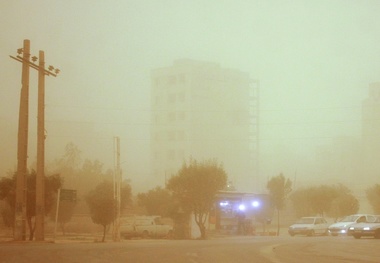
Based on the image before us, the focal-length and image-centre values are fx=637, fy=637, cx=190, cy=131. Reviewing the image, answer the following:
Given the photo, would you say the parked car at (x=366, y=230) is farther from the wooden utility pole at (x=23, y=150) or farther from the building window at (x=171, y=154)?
the building window at (x=171, y=154)

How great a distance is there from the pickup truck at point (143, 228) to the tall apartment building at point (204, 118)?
66.1 metres

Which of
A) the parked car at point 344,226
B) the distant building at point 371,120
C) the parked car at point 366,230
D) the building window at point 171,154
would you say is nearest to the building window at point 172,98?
the building window at point 171,154

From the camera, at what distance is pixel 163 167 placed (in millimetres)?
132125

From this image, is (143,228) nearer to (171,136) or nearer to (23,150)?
(23,150)

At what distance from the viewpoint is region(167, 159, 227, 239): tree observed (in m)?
57.5

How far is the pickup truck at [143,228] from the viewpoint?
2247 inches

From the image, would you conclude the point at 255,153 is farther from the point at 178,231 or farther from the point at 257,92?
the point at 178,231

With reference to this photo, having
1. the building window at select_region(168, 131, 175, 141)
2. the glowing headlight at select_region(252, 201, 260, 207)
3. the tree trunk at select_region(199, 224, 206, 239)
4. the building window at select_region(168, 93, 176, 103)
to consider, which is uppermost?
the building window at select_region(168, 93, 176, 103)

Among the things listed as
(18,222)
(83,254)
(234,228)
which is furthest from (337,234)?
(83,254)

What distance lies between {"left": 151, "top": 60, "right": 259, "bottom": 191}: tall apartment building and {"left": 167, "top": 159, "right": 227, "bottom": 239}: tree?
6455cm

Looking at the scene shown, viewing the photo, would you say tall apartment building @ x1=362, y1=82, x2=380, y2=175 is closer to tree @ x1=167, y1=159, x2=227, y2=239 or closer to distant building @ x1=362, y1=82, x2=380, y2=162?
distant building @ x1=362, y1=82, x2=380, y2=162

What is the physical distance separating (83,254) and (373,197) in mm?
68553

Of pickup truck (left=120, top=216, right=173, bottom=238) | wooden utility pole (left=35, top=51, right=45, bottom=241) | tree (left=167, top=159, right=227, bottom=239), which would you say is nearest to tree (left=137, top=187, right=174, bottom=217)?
tree (left=167, top=159, right=227, bottom=239)

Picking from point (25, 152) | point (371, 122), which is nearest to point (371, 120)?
point (371, 122)
